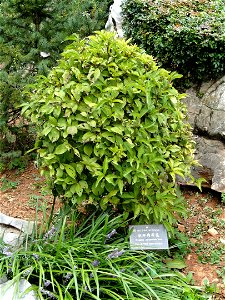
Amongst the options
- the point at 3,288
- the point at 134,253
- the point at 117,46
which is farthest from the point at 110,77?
the point at 3,288

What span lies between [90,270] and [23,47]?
2.89 metres

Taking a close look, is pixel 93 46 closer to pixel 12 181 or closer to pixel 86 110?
pixel 86 110

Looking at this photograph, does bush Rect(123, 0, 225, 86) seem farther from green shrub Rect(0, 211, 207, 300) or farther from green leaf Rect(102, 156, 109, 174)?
green shrub Rect(0, 211, 207, 300)

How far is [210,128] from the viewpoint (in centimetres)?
469

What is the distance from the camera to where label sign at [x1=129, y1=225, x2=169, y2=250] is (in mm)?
3258

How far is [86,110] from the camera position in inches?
124

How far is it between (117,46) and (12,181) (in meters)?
2.09

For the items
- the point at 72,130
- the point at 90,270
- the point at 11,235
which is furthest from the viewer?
the point at 11,235

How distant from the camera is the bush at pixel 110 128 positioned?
3.12m

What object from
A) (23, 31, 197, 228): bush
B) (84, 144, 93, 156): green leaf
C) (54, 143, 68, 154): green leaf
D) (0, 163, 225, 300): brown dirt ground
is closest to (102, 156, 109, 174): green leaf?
(23, 31, 197, 228): bush

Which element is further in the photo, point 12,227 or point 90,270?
point 12,227

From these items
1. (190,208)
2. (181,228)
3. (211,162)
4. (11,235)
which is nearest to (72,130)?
(11,235)

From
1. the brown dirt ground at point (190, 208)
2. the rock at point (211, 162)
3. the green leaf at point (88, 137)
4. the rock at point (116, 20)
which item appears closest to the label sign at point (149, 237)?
the brown dirt ground at point (190, 208)

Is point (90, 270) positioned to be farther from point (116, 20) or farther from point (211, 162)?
point (116, 20)
